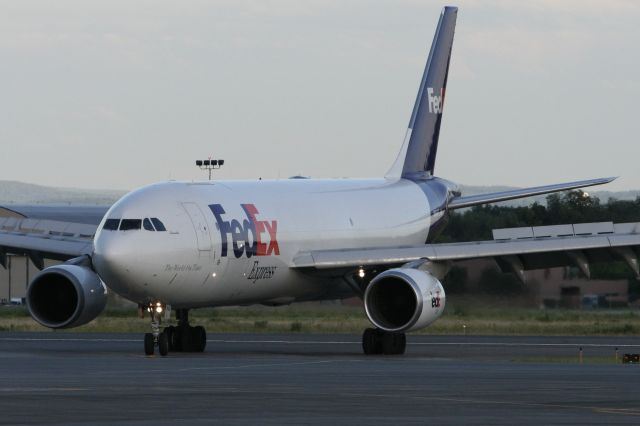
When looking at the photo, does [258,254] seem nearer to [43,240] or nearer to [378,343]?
[378,343]

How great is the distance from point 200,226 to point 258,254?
226cm

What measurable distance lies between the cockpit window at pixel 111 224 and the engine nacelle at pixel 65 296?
7.17 feet

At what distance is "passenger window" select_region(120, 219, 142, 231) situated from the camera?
33406mm

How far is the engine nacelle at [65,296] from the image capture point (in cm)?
3534

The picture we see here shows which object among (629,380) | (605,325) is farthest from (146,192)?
(605,325)

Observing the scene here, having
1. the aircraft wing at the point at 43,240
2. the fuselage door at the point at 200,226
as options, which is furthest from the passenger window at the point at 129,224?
the aircraft wing at the point at 43,240

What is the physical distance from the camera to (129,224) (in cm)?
3347

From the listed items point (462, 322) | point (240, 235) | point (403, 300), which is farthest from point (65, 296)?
point (462, 322)

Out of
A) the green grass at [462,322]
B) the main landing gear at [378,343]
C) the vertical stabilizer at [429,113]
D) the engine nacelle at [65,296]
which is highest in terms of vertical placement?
the vertical stabilizer at [429,113]

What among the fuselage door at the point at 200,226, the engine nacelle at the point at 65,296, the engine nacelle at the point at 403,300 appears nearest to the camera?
the fuselage door at the point at 200,226

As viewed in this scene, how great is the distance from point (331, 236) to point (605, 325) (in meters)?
13.5

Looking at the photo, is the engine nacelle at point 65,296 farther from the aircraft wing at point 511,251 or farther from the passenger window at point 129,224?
the aircraft wing at point 511,251

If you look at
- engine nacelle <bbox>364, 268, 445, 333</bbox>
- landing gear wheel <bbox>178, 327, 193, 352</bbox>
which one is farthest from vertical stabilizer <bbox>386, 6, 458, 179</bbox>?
landing gear wheel <bbox>178, 327, 193, 352</bbox>

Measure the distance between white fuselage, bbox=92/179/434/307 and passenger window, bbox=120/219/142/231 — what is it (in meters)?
0.09
